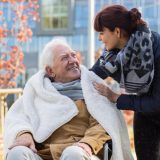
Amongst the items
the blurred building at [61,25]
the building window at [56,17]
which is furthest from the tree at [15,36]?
the building window at [56,17]

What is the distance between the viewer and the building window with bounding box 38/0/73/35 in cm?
933

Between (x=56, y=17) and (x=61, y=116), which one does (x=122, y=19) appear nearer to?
(x=61, y=116)

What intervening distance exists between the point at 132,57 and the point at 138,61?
4 cm

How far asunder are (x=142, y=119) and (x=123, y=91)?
214 millimetres

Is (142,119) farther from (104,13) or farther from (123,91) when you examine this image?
(104,13)

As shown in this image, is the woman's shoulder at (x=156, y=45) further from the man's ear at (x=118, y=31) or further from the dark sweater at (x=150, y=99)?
the man's ear at (x=118, y=31)

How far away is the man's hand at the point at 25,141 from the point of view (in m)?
2.86

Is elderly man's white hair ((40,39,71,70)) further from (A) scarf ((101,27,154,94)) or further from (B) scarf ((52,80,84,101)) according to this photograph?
(A) scarf ((101,27,154,94))

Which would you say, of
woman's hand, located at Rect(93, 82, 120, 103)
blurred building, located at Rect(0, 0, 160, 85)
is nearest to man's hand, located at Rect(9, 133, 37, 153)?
woman's hand, located at Rect(93, 82, 120, 103)

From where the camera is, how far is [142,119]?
3.14m

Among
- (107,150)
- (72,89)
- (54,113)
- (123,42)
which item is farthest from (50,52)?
(107,150)

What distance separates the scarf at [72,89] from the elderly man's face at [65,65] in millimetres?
40

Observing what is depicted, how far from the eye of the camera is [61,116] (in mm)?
3045

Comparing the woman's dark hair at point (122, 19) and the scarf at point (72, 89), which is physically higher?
the woman's dark hair at point (122, 19)
